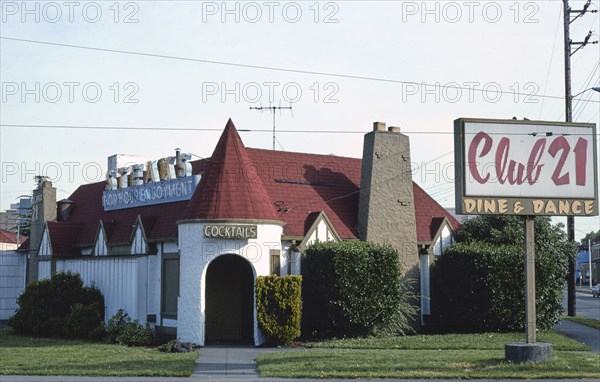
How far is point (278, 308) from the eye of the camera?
2655cm

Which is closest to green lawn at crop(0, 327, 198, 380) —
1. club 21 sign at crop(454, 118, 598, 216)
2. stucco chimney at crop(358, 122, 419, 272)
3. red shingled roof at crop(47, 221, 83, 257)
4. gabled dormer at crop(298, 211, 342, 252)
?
gabled dormer at crop(298, 211, 342, 252)

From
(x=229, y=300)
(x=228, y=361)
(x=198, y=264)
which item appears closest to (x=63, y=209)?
(x=229, y=300)

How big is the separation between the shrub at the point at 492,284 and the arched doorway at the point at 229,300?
7588 millimetres

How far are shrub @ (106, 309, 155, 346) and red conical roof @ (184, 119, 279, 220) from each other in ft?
14.0

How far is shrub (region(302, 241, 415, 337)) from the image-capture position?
2761cm

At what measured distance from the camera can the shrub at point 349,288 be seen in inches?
1087

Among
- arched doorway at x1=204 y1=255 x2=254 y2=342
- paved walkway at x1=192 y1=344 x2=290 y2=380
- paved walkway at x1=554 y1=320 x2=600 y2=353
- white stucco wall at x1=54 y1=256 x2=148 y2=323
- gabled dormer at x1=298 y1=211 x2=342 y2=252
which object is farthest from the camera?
white stucco wall at x1=54 y1=256 x2=148 y2=323

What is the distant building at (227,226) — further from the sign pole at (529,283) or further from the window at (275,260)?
the sign pole at (529,283)

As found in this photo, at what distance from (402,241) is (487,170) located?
10129 mm

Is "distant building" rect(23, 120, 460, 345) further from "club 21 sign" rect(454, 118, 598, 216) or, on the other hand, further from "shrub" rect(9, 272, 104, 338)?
"club 21 sign" rect(454, 118, 598, 216)

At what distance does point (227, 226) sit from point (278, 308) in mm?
3084

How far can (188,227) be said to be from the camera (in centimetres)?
2686

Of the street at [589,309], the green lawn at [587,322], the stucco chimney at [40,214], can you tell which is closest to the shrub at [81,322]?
the stucco chimney at [40,214]

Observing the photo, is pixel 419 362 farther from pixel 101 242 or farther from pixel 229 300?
pixel 101 242
